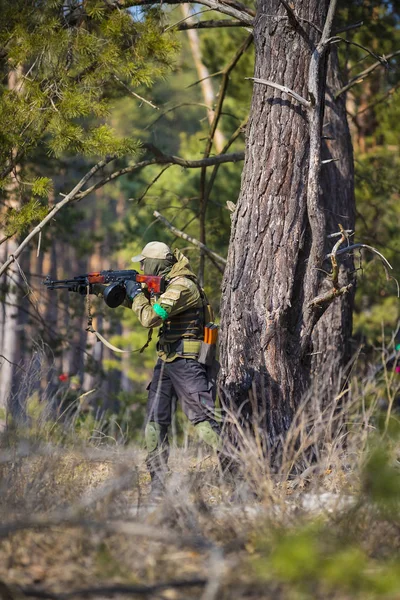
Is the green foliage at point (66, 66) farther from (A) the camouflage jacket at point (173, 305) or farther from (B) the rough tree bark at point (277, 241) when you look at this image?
(A) the camouflage jacket at point (173, 305)

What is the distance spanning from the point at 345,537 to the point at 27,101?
444 centimetres

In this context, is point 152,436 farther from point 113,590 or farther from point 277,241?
point 113,590

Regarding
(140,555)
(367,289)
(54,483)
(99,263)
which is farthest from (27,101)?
(99,263)

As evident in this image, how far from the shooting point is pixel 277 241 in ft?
19.6

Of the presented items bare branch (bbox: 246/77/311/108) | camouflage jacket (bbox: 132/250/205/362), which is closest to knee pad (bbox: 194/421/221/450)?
camouflage jacket (bbox: 132/250/205/362)

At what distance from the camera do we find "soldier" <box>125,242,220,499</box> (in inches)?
228

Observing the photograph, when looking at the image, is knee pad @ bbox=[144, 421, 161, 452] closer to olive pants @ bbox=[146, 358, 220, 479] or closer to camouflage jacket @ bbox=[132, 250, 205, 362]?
olive pants @ bbox=[146, 358, 220, 479]

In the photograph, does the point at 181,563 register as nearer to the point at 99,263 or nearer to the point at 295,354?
the point at 295,354

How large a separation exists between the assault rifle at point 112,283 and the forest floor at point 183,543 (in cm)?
162

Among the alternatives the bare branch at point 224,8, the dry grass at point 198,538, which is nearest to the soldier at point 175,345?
the dry grass at point 198,538

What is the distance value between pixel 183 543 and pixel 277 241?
9.52ft

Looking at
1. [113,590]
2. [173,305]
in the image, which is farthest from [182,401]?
[113,590]

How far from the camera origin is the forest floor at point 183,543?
3.17 metres

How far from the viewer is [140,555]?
3.68 m
